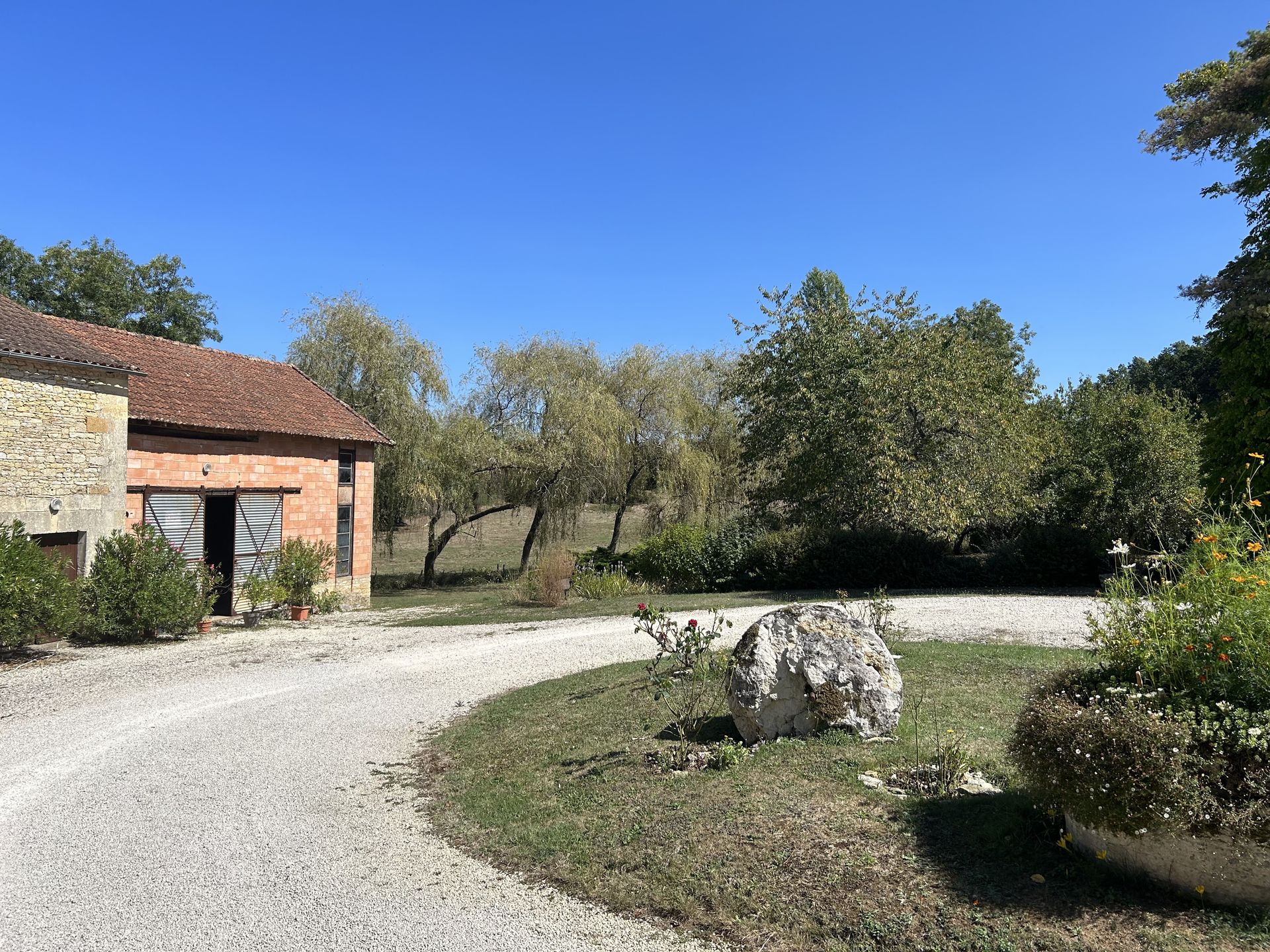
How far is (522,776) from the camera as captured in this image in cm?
668

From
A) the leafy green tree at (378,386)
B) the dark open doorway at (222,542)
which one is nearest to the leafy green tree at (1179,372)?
the leafy green tree at (378,386)

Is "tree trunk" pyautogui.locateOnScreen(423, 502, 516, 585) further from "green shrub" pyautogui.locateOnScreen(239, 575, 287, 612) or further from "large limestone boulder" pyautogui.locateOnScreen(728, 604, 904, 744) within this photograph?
"large limestone boulder" pyautogui.locateOnScreen(728, 604, 904, 744)

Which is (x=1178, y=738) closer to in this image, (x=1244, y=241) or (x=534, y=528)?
(x=1244, y=241)

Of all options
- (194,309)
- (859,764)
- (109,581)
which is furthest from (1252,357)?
(194,309)

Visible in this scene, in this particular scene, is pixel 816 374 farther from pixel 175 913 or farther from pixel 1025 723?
pixel 175 913

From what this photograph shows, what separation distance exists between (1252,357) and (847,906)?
15838 millimetres

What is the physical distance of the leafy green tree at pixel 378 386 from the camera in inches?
952

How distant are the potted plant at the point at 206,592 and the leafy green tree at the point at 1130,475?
62.9 ft

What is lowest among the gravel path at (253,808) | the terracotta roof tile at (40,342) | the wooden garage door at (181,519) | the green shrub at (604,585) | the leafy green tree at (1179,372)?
the gravel path at (253,808)

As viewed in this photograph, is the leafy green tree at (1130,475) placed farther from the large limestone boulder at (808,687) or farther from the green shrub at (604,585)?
the large limestone boulder at (808,687)

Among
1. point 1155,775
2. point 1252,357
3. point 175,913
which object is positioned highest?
point 1252,357

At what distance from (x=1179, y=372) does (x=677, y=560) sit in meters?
40.5

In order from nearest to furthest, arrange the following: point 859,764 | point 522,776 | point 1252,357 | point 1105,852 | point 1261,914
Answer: point 1261,914 < point 1105,852 < point 859,764 < point 522,776 < point 1252,357

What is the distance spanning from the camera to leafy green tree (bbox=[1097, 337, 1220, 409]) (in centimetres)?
4300
